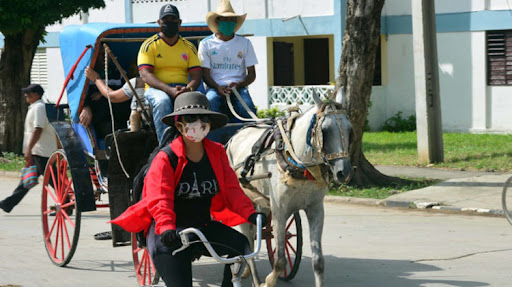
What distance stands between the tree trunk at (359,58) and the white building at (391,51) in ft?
23.8

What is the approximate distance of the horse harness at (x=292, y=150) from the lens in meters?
6.98

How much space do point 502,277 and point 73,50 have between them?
200 inches

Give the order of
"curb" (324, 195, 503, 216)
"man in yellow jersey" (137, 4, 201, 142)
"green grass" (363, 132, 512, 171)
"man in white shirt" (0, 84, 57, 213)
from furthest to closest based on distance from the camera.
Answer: "green grass" (363, 132, 512, 171)
"curb" (324, 195, 503, 216)
"man in white shirt" (0, 84, 57, 213)
"man in yellow jersey" (137, 4, 201, 142)

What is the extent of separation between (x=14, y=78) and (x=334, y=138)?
528 inches

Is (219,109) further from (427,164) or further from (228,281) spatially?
(427,164)

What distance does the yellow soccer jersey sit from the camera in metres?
8.38

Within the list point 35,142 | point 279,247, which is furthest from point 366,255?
point 35,142

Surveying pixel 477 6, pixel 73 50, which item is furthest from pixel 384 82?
pixel 73 50

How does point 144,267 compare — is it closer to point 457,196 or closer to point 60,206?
point 60,206

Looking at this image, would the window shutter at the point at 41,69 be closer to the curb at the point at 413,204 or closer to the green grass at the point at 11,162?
the green grass at the point at 11,162

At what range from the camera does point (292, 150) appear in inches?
291

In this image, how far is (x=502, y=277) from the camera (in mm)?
8266

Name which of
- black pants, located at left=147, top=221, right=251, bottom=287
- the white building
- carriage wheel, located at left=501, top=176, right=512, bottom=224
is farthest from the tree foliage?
black pants, located at left=147, top=221, right=251, bottom=287

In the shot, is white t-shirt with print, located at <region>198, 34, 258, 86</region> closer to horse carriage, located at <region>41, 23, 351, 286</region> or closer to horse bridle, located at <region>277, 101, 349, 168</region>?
horse carriage, located at <region>41, 23, 351, 286</region>
